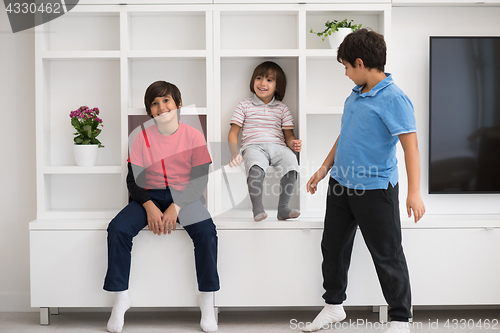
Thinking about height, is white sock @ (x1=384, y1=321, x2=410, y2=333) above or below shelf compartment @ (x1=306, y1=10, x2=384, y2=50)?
below

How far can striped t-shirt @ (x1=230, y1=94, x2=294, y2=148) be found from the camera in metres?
1.94

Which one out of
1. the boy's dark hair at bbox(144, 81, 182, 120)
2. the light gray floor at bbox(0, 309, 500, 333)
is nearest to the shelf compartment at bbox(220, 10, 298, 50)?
the boy's dark hair at bbox(144, 81, 182, 120)

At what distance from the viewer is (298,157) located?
1.97 metres

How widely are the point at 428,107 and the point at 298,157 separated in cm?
74

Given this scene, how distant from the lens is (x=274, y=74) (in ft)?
6.43

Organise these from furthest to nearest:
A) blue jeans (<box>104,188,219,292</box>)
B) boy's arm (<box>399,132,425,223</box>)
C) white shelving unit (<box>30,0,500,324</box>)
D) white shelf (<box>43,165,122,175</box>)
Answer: white shelf (<box>43,165,122,175</box>), white shelving unit (<box>30,0,500,324</box>), blue jeans (<box>104,188,219,292</box>), boy's arm (<box>399,132,425,223</box>)

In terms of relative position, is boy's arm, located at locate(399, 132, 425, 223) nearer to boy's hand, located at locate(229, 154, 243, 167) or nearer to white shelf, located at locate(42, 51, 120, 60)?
boy's hand, located at locate(229, 154, 243, 167)

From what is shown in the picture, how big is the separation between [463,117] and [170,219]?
1.49 m

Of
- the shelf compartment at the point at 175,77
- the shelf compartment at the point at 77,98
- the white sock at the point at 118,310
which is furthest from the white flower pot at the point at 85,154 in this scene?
the white sock at the point at 118,310

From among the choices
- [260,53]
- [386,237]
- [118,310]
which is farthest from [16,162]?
[386,237]

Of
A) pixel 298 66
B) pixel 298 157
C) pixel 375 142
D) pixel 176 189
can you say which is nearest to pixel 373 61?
pixel 375 142

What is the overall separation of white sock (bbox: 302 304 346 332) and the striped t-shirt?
0.76 meters

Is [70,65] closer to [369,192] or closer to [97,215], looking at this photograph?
[97,215]

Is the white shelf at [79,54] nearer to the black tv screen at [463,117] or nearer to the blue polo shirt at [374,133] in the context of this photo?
the blue polo shirt at [374,133]
